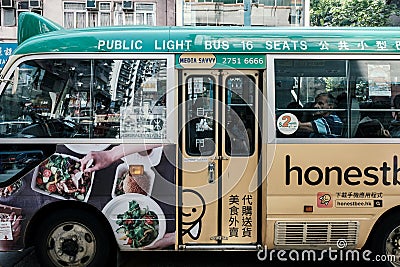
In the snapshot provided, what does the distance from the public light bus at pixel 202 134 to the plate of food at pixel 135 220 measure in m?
0.01

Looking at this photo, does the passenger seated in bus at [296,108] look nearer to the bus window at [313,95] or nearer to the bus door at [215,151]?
the bus window at [313,95]

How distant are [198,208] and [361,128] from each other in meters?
1.99

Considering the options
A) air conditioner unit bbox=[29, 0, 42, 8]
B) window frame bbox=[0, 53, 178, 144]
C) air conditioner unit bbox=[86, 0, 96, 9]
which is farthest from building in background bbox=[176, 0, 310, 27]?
window frame bbox=[0, 53, 178, 144]

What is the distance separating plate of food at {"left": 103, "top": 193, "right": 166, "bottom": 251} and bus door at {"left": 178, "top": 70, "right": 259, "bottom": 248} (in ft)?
0.92

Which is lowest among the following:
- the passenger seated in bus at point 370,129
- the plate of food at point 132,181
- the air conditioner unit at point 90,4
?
→ the plate of food at point 132,181

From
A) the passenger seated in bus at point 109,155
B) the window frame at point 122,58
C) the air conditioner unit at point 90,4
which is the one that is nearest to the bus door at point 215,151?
the window frame at point 122,58

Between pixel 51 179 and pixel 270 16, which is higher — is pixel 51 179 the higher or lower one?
the lower one

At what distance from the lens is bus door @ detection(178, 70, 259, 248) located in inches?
191

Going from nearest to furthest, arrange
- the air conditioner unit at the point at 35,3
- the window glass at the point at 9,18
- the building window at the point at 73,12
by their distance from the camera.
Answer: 1. the air conditioner unit at the point at 35,3
2. the building window at the point at 73,12
3. the window glass at the point at 9,18

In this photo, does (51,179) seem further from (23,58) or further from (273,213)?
(273,213)

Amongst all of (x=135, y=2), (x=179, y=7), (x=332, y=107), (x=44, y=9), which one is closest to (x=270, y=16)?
(x=179, y=7)

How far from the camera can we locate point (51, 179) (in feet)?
15.7

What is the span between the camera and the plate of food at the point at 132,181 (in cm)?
480

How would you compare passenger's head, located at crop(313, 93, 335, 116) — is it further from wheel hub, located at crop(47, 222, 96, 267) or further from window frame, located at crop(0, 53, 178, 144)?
wheel hub, located at crop(47, 222, 96, 267)
